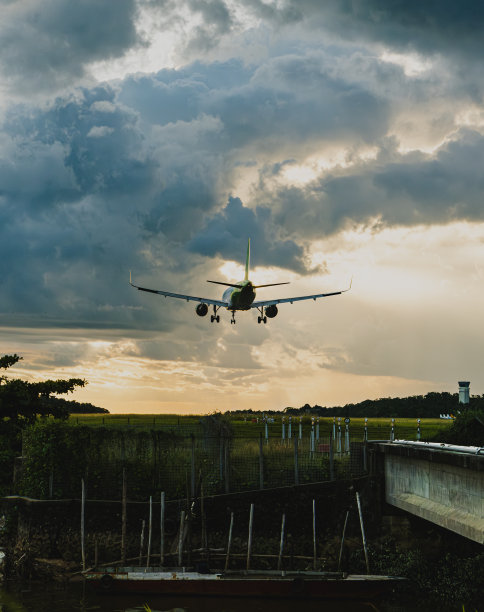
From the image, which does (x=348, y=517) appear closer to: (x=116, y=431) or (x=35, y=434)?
(x=116, y=431)

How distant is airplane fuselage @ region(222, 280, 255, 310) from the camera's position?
70.2 metres

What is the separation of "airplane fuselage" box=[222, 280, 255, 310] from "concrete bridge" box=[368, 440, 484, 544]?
3471cm

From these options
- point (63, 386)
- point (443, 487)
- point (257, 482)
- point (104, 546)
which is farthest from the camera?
point (63, 386)

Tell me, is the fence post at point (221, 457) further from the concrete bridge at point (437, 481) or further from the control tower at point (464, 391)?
the control tower at point (464, 391)

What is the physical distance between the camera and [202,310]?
72.9 meters

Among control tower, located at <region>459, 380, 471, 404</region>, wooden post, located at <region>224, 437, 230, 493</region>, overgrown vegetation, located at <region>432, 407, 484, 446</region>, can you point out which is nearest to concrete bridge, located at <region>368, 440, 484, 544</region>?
overgrown vegetation, located at <region>432, 407, 484, 446</region>

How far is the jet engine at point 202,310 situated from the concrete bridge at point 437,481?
37676mm

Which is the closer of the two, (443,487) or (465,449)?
(465,449)

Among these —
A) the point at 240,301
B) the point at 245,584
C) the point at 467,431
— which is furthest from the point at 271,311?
the point at 245,584

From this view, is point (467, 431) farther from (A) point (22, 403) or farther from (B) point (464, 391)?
(B) point (464, 391)

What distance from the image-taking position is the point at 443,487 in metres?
28.5

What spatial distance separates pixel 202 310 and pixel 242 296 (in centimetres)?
490

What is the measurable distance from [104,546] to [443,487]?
53.9ft

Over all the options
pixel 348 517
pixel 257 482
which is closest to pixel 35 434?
pixel 257 482
